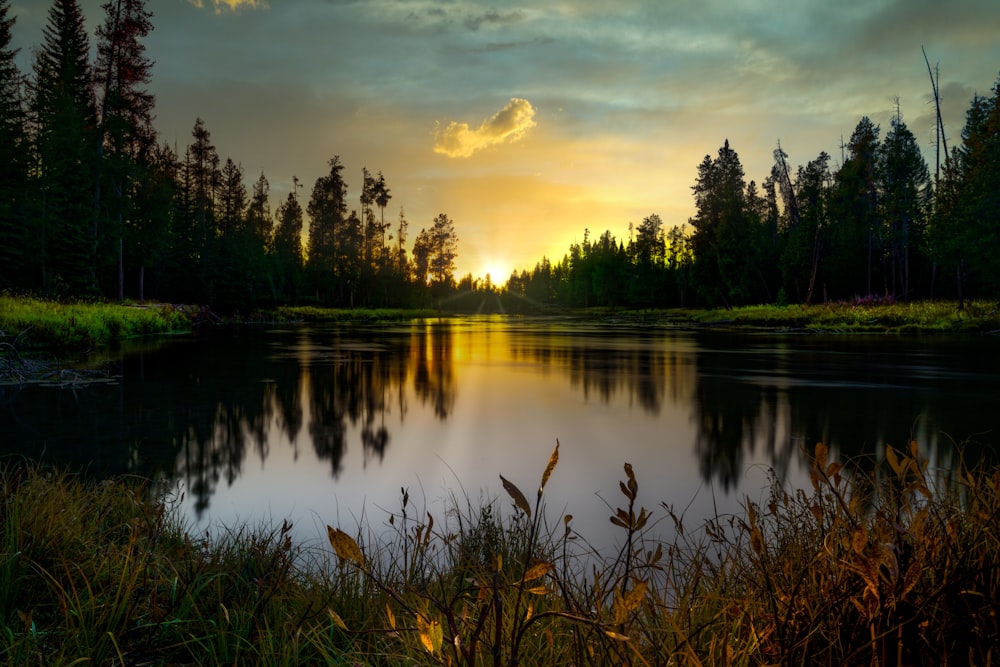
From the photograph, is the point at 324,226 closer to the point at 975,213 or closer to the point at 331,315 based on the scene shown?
the point at 331,315

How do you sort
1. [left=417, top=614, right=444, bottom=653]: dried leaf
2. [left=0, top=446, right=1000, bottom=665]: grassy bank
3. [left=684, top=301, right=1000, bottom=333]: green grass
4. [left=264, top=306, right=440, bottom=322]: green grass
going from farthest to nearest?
[left=264, top=306, right=440, bottom=322]: green grass → [left=684, top=301, right=1000, bottom=333]: green grass → [left=0, top=446, right=1000, bottom=665]: grassy bank → [left=417, top=614, right=444, bottom=653]: dried leaf

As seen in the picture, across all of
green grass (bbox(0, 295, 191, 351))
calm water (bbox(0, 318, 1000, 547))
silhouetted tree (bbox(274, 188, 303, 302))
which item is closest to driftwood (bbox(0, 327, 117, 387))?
calm water (bbox(0, 318, 1000, 547))

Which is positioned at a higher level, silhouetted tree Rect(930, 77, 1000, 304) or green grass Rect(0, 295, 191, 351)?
silhouetted tree Rect(930, 77, 1000, 304)

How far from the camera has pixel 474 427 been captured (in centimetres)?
1092

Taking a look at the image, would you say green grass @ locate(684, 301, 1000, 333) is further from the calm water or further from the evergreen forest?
the calm water

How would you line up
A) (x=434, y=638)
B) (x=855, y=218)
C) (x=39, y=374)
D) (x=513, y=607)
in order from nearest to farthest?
1. (x=434, y=638)
2. (x=513, y=607)
3. (x=39, y=374)
4. (x=855, y=218)

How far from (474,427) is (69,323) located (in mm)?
19796

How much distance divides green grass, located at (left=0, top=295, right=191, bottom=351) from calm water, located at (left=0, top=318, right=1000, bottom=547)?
4118 mm

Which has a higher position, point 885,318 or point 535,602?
point 885,318

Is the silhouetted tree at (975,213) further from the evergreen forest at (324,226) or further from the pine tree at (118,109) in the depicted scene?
the pine tree at (118,109)

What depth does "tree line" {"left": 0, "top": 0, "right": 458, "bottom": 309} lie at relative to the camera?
36312 millimetres

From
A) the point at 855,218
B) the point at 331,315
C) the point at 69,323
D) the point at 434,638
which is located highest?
the point at 855,218

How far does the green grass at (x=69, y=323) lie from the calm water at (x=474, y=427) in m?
4.12

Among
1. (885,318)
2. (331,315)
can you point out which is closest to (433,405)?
(885,318)
